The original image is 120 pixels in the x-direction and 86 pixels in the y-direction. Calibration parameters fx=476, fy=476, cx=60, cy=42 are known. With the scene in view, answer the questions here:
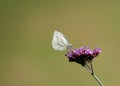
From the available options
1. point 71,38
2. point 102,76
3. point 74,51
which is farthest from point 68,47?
point 71,38

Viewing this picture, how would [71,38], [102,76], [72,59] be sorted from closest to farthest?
[72,59], [102,76], [71,38]

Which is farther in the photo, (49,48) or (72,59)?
(49,48)

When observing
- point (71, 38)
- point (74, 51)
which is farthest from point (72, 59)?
point (71, 38)

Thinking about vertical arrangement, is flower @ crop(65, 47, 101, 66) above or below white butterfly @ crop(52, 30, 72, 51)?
below

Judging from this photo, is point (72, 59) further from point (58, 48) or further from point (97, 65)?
point (97, 65)

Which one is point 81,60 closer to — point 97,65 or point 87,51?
point 87,51

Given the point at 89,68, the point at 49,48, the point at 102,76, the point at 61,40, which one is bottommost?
the point at 89,68

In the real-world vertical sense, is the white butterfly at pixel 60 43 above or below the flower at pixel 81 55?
above

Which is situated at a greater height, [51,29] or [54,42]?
[51,29]

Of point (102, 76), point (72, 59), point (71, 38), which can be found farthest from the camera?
point (71, 38)
